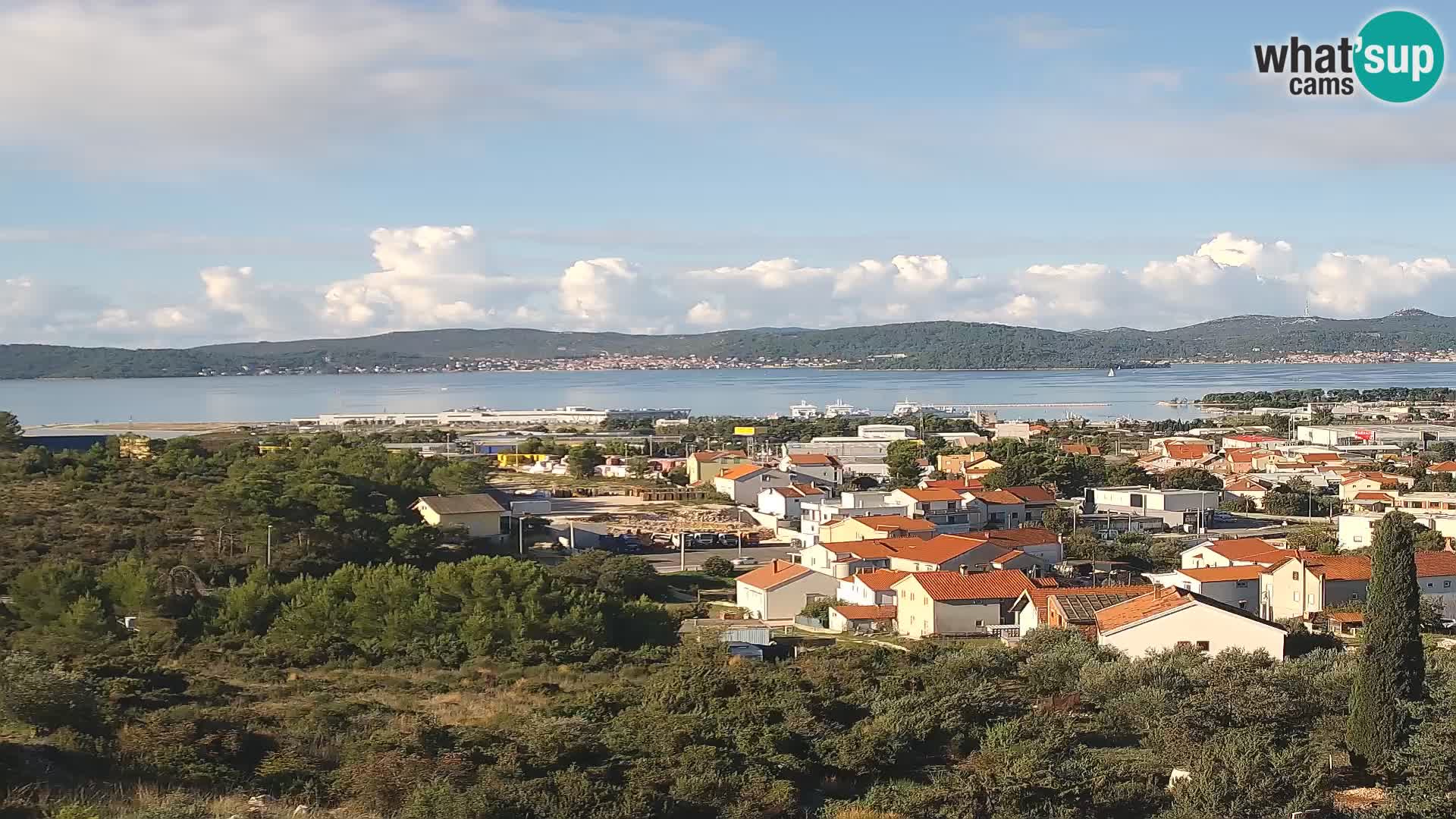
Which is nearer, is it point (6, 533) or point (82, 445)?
point (6, 533)

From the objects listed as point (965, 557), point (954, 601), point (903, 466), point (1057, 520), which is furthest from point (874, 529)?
point (903, 466)

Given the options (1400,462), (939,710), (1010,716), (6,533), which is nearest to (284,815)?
(939,710)

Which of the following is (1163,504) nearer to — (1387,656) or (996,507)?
(996,507)

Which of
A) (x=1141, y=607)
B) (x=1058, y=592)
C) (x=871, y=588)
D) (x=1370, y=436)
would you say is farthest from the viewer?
(x=1370, y=436)

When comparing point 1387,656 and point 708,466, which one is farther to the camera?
point 708,466

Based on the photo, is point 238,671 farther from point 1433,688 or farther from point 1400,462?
point 1400,462

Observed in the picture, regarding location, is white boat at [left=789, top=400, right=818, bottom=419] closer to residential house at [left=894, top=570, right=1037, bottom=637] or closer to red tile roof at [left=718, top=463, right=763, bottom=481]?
red tile roof at [left=718, top=463, right=763, bottom=481]
